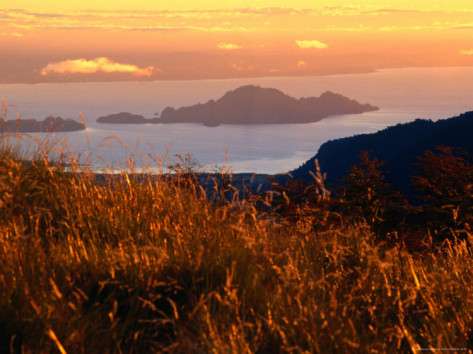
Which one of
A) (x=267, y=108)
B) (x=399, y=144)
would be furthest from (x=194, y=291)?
(x=267, y=108)

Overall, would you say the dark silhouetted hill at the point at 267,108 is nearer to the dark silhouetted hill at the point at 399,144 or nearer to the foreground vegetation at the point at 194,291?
the dark silhouetted hill at the point at 399,144

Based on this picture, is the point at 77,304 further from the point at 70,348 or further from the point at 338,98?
the point at 338,98

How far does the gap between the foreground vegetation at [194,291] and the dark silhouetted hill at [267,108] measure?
15018 centimetres

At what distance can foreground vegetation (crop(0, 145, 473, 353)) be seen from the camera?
3938mm

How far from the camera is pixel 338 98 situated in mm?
188500

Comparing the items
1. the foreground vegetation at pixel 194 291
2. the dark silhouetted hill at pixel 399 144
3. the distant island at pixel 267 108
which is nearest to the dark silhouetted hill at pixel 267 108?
the distant island at pixel 267 108

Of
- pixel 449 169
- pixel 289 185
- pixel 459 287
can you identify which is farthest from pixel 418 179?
pixel 459 287

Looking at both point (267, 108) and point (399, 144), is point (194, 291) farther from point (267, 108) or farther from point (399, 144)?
point (267, 108)

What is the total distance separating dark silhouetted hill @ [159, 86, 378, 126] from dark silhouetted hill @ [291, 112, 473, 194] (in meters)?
66.7

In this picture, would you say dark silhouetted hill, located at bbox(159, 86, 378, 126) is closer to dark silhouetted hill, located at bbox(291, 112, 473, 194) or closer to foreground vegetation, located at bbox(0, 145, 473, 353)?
dark silhouetted hill, located at bbox(291, 112, 473, 194)

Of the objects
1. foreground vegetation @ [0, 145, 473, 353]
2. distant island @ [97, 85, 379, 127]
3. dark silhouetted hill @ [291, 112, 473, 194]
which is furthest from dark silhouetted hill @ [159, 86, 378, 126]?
foreground vegetation @ [0, 145, 473, 353]

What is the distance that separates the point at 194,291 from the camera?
15.3 feet

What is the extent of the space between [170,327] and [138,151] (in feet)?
12.1

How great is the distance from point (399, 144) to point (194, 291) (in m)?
78.4
